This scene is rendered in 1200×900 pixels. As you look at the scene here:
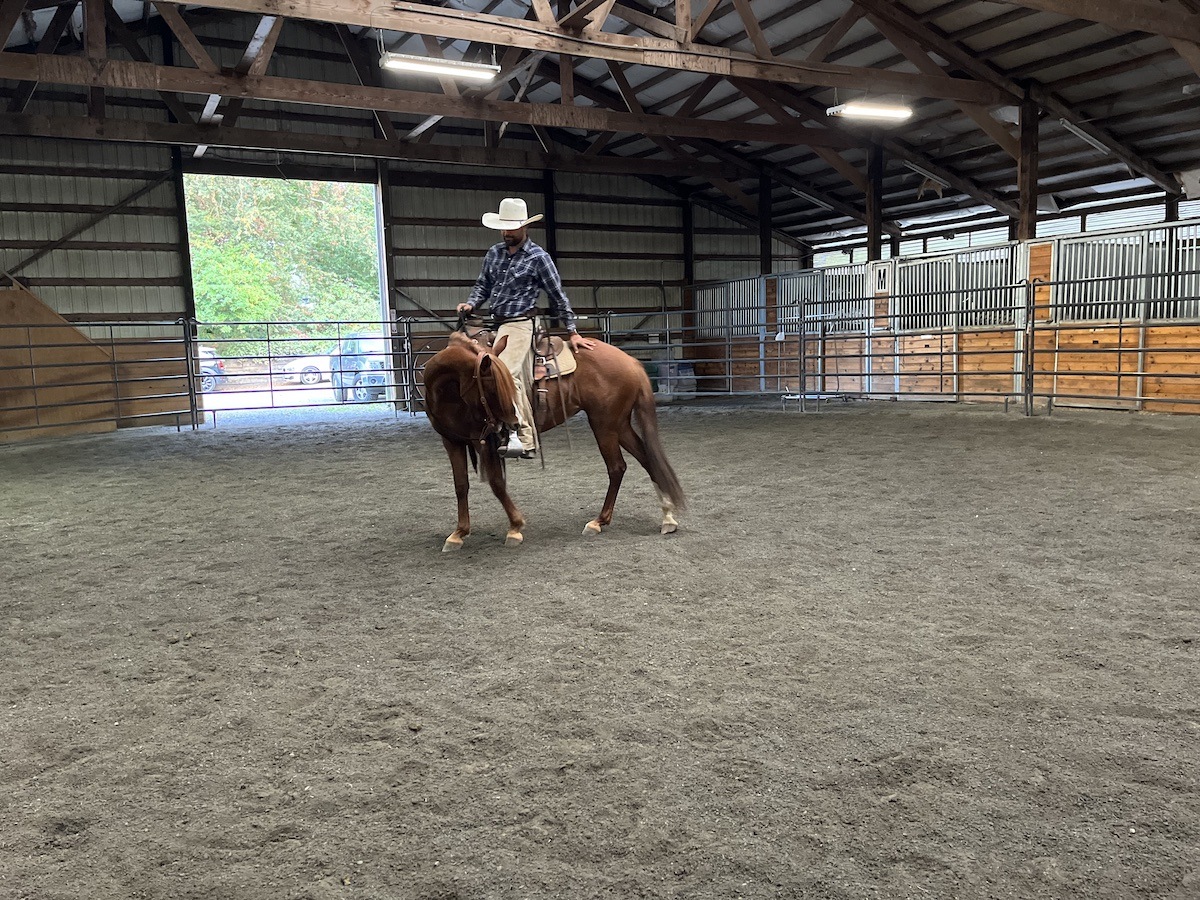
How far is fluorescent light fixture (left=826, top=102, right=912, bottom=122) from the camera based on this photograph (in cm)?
1105

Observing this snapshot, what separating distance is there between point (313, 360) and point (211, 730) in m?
21.4

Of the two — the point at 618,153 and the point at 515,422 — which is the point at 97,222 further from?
the point at 515,422

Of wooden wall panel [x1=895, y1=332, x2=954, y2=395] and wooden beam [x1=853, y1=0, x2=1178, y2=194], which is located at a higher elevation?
wooden beam [x1=853, y1=0, x2=1178, y2=194]

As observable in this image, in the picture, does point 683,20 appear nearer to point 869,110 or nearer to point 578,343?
point 869,110

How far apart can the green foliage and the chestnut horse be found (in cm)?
2157

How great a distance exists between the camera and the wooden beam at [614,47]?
7625 mm

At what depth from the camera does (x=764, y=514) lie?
15.6ft

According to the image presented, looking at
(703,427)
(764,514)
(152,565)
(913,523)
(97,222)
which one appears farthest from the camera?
(97,222)

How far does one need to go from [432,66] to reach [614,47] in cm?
208

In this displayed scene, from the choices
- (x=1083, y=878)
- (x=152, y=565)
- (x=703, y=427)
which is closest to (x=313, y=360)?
(x=703, y=427)

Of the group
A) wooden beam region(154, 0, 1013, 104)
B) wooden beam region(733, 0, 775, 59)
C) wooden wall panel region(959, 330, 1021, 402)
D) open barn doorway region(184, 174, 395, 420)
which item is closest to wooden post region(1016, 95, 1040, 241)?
wooden beam region(154, 0, 1013, 104)

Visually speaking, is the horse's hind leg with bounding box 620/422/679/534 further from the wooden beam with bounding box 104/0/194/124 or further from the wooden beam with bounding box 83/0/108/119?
the wooden beam with bounding box 104/0/194/124

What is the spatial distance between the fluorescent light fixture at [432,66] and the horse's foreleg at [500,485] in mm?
6347

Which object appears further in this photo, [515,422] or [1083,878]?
[515,422]
